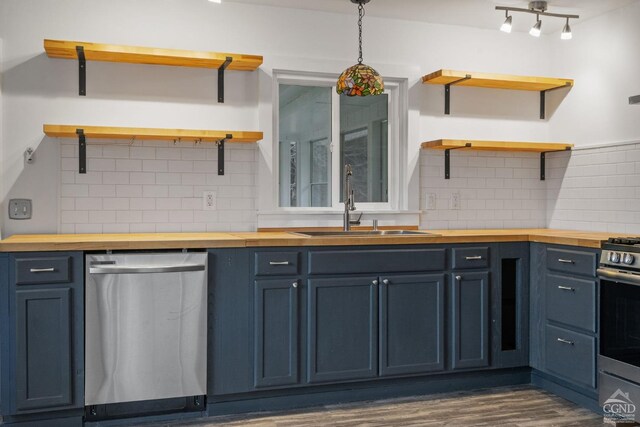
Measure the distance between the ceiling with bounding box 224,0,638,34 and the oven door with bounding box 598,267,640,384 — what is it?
1721 mm

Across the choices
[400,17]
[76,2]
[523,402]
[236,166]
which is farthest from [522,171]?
[76,2]

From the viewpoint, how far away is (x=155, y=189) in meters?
3.66

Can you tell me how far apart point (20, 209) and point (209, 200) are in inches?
40.3

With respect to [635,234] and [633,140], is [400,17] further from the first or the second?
[635,234]

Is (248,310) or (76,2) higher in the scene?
(76,2)

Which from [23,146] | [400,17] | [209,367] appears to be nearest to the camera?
[209,367]

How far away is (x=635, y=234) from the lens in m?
3.78

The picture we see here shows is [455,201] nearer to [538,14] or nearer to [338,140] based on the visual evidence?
[338,140]

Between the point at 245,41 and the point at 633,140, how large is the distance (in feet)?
7.89

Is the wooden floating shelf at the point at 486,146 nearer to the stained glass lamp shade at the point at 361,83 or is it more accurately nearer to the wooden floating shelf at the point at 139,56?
the stained glass lamp shade at the point at 361,83

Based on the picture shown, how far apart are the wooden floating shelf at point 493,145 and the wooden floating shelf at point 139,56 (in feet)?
4.05

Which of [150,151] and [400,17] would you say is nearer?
[150,151]

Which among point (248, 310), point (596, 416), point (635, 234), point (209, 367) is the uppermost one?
point (635, 234)

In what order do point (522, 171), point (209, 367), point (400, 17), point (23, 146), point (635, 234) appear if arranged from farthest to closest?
point (522, 171) → point (400, 17) → point (635, 234) → point (23, 146) → point (209, 367)
